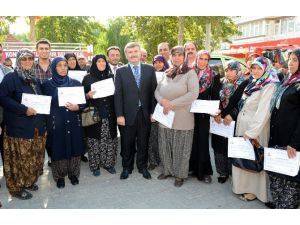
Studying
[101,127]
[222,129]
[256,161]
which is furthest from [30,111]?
[256,161]

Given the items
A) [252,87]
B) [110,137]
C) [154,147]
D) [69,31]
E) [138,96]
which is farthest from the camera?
[69,31]

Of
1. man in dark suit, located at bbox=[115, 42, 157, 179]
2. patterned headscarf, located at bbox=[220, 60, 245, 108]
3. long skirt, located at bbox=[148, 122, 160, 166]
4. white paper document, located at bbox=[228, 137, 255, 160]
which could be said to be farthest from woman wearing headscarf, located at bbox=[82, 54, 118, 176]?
white paper document, located at bbox=[228, 137, 255, 160]

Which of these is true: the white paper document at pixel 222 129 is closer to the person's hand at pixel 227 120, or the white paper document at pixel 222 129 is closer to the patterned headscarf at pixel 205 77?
the person's hand at pixel 227 120

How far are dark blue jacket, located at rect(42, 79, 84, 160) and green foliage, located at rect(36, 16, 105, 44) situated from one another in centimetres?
2885

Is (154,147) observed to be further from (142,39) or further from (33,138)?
(142,39)

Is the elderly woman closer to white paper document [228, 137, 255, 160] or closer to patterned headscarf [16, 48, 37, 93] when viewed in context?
white paper document [228, 137, 255, 160]

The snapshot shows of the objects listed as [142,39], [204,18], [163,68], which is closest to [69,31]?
[142,39]

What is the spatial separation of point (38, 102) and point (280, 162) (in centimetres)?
315

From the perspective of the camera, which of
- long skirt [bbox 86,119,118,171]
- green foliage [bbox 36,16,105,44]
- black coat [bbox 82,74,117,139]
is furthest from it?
green foliage [bbox 36,16,105,44]

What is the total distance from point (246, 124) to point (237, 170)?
0.70 m

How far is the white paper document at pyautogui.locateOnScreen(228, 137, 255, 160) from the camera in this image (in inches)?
155

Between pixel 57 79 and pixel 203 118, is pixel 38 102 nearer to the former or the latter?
pixel 57 79

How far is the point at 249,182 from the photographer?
13.9ft

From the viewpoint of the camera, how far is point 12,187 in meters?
4.26
